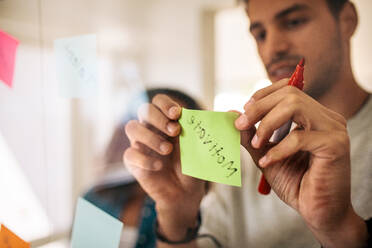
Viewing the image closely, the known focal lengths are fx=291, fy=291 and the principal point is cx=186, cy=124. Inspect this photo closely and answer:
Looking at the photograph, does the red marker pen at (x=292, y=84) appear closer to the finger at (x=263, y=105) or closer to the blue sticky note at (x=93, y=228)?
the finger at (x=263, y=105)

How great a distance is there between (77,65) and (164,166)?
0.33 meters

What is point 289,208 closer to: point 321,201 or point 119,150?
point 321,201

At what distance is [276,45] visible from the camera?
0.44 meters

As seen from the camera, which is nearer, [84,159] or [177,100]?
[177,100]

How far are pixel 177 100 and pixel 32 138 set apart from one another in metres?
0.52

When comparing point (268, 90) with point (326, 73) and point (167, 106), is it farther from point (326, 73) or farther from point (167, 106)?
point (167, 106)

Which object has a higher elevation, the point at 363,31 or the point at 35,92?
the point at 363,31

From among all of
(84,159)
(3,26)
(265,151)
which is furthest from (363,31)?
(3,26)

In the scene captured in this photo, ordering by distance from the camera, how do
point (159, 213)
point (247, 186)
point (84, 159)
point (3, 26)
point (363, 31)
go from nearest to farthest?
point (363, 31)
point (247, 186)
point (159, 213)
point (84, 159)
point (3, 26)

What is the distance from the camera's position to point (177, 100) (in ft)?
1.75

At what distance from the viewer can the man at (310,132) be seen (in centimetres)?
39

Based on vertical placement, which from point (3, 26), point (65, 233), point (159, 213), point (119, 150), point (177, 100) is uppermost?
point (3, 26)

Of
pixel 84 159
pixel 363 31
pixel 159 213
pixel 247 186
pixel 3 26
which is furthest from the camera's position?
pixel 3 26

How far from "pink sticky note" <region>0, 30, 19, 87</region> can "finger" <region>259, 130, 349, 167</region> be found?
766mm
